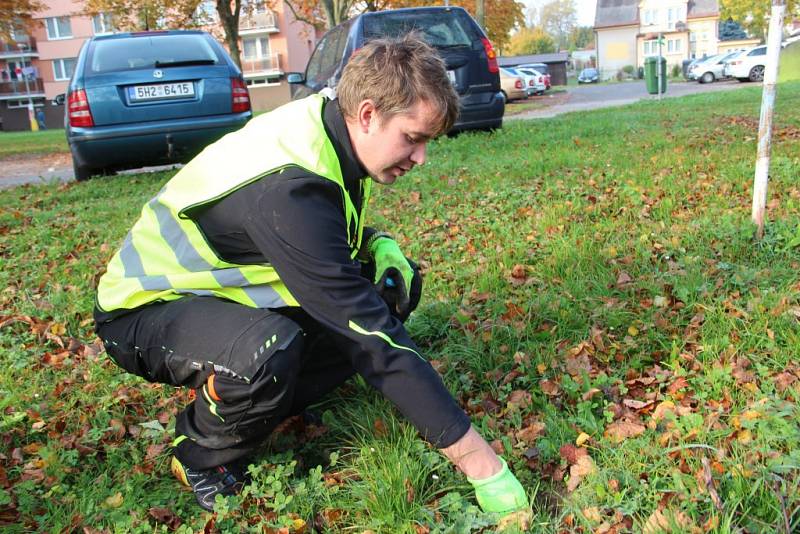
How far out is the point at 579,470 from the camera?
2.00m

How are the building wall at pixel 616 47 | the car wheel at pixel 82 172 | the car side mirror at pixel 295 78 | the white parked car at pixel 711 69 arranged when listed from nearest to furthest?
the car wheel at pixel 82 172
the car side mirror at pixel 295 78
the white parked car at pixel 711 69
the building wall at pixel 616 47

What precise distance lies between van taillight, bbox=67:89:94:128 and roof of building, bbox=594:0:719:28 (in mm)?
70027

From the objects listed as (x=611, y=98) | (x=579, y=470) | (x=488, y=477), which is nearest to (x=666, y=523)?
(x=579, y=470)

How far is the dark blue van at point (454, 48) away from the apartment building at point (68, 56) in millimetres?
39277

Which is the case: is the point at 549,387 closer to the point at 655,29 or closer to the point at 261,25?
the point at 261,25

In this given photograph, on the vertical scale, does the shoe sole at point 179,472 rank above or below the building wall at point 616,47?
below

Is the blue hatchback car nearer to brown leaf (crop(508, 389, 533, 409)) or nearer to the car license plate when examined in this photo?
the car license plate

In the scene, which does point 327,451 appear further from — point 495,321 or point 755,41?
point 755,41

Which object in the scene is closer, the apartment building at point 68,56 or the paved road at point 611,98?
the paved road at point 611,98

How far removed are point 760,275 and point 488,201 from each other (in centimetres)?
225


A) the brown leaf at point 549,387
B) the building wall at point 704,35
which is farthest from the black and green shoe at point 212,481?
the building wall at point 704,35

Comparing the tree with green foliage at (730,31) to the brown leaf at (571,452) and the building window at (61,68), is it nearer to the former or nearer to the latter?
the building window at (61,68)

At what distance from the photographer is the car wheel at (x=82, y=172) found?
7558mm

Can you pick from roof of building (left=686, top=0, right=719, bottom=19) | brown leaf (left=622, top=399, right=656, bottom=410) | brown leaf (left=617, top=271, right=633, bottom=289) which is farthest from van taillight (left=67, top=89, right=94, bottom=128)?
roof of building (left=686, top=0, right=719, bottom=19)
